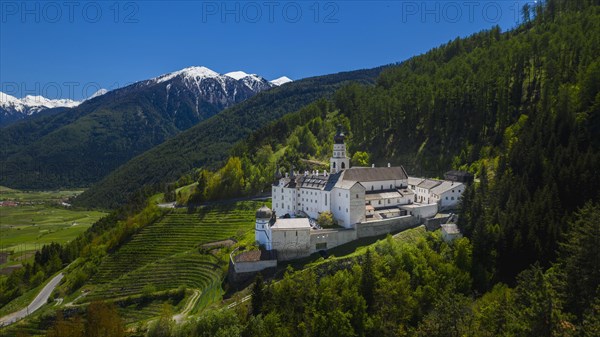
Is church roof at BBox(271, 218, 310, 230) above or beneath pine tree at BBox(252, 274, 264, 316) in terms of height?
above

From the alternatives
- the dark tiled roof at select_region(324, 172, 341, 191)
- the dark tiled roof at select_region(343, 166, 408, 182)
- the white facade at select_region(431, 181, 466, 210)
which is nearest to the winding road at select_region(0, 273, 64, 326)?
the dark tiled roof at select_region(324, 172, 341, 191)

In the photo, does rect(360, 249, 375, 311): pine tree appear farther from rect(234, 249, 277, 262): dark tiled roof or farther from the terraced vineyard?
the terraced vineyard

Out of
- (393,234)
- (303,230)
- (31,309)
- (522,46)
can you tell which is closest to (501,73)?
(522,46)

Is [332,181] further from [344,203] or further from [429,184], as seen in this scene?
[429,184]

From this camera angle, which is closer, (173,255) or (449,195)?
(449,195)

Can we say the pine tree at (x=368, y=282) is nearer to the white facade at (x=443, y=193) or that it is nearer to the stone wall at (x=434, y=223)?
the stone wall at (x=434, y=223)

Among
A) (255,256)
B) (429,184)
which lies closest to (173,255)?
(255,256)

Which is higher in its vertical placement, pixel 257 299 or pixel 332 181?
pixel 332 181
